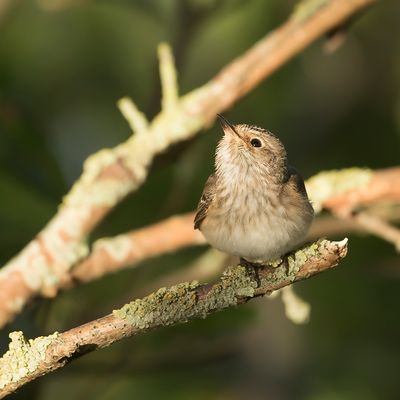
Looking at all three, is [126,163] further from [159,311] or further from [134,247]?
[159,311]

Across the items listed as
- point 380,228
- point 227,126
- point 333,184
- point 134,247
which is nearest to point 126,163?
point 134,247

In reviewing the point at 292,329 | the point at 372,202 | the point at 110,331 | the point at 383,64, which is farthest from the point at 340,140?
the point at 110,331

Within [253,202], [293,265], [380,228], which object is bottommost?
[293,265]

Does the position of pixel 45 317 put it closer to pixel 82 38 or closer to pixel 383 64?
pixel 82 38

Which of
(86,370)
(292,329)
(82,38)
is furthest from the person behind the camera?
(82,38)

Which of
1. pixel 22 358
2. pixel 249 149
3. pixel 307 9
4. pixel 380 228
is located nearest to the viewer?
pixel 22 358

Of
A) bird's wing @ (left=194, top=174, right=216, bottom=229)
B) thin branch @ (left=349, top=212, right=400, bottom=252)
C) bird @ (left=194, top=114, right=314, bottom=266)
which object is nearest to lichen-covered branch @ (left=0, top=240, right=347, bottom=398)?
bird @ (left=194, top=114, right=314, bottom=266)

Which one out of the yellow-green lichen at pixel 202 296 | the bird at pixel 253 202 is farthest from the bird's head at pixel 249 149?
the yellow-green lichen at pixel 202 296
